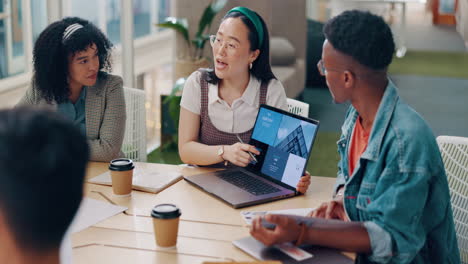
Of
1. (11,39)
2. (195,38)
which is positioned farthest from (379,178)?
(11,39)

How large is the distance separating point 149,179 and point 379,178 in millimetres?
832

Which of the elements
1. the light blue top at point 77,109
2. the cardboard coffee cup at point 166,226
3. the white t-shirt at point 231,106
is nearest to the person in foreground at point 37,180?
the cardboard coffee cup at point 166,226

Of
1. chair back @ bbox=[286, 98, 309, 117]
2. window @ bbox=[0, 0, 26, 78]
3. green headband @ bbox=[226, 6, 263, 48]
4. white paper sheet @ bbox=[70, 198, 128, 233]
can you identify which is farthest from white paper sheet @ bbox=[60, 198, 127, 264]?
window @ bbox=[0, 0, 26, 78]

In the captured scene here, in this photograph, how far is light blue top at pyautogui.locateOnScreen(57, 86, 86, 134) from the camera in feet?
8.40

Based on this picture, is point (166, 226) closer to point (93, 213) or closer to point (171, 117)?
point (93, 213)

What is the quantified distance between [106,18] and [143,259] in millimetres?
6369

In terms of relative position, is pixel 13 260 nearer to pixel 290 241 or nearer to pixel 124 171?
pixel 290 241

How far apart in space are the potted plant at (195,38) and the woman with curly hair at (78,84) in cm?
218

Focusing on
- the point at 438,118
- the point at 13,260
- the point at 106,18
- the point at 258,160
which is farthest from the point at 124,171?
the point at 106,18

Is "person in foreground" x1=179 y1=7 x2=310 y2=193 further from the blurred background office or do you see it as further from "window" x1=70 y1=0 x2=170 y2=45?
"window" x1=70 y1=0 x2=170 y2=45

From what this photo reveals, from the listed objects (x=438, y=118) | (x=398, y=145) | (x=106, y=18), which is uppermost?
(x=398, y=145)

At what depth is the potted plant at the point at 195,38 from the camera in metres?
4.75

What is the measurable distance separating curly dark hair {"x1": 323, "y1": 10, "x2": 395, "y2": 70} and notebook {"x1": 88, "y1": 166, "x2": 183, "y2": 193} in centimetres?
77

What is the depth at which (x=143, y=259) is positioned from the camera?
1573mm
